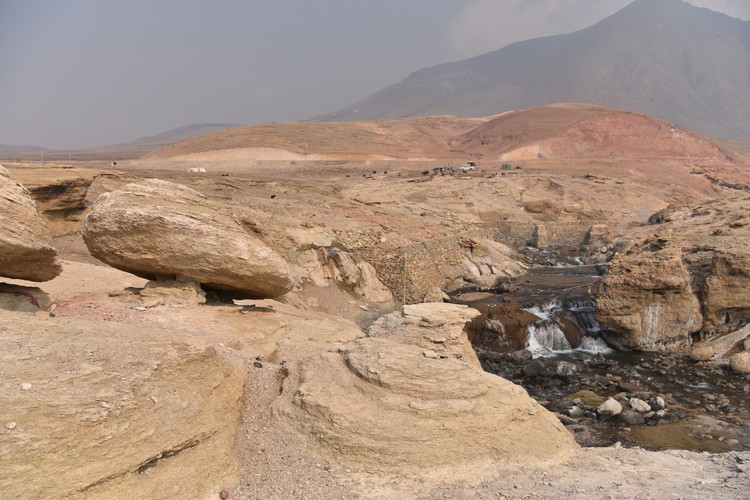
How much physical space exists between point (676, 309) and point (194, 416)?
16239mm

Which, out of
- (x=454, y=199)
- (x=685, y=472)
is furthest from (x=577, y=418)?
(x=454, y=199)

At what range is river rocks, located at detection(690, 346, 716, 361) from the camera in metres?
15.6

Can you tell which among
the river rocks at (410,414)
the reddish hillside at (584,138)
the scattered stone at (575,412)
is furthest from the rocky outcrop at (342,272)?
the reddish hillside at (584,138)

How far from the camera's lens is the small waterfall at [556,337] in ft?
56.9

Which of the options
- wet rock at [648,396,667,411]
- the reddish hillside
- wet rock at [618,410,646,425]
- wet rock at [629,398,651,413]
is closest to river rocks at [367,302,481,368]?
wet rock at [618,410,646,425]

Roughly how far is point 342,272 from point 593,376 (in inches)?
357

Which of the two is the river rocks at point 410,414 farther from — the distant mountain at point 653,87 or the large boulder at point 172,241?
the distant mountain at point 653,87

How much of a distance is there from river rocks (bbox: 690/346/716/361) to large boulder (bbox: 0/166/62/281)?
1709 centimetres

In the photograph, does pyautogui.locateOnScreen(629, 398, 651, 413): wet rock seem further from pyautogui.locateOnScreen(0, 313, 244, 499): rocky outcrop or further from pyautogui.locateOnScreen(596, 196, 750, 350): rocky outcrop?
pyautogui.locateOnScreen(0, 313, 244, 499): rocky outcrop

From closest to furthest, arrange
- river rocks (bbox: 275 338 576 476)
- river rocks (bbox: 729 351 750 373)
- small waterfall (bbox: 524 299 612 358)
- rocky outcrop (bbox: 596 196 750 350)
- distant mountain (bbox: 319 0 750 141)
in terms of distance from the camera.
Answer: river rocks (bbox: 275 338 576 476) < river rocks (bbox: 729 351 750 373) < rocky outcrop (bbox: 596 196 750 350) < small waterfall (bbox: 524 299 612 358) < distant mountain (bbox: 319 0 750 141)

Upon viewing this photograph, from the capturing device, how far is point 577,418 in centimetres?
1201

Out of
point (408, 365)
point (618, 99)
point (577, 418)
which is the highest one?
point (618, 99)

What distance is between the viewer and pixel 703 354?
15.6m

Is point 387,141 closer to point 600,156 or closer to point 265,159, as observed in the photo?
point 265,159
